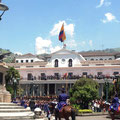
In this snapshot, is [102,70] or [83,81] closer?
[83,81]

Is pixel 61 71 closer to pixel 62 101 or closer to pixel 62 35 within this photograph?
pixel 62 35

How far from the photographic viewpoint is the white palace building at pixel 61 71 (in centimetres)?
6040

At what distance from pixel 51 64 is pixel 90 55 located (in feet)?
44.9

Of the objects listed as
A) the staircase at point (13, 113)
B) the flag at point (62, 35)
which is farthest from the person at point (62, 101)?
the flag at point (62, 35)

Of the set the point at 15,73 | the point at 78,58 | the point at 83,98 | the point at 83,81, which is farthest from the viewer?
A: the point at 78,58

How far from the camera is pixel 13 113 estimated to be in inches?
641

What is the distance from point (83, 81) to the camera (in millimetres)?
47031

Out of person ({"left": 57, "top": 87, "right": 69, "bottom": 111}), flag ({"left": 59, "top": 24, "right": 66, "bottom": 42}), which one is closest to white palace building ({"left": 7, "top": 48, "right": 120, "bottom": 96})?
flag ({"left": 59, "top": 24, "right": 66, "bottom": 42})

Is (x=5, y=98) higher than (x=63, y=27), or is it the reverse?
(x=63, y=27)

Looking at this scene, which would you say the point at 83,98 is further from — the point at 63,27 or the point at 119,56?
the point at 119,56

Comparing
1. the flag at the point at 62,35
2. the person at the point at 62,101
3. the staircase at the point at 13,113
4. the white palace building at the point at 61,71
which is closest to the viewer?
the person at the point at 62,101

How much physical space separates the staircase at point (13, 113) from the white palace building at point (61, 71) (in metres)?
41.5

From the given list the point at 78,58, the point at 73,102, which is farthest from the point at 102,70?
the point at 73,102

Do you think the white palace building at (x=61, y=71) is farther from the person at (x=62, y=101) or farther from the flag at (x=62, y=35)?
the person at (x=62, y=101)
